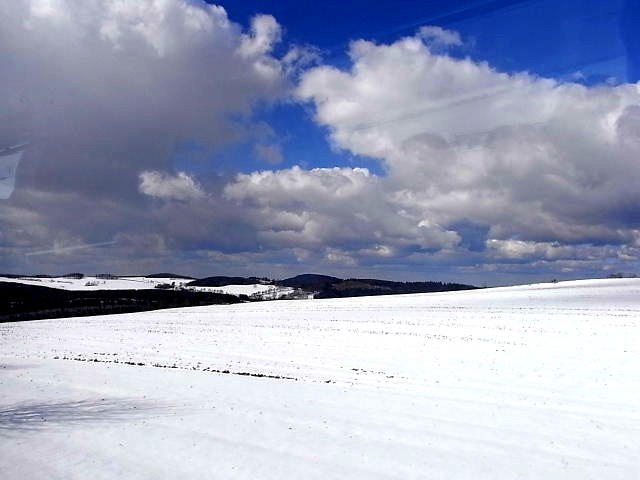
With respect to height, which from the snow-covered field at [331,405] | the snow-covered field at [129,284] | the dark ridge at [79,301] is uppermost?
the snow-covered field at [129,284]

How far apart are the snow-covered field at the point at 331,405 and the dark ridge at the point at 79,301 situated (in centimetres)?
5555

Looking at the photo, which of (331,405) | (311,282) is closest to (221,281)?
(311,282)

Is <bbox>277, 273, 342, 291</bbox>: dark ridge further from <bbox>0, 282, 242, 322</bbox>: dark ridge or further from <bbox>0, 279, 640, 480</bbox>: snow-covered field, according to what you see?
<bbox>0, 279, 640, 480</bbox>: snow-covered field

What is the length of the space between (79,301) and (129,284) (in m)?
33.8

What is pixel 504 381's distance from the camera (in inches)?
785

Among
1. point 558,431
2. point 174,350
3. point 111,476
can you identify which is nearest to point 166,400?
point 111,476

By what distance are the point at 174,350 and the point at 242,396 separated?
45.1 feet

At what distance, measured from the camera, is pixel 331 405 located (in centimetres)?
1580

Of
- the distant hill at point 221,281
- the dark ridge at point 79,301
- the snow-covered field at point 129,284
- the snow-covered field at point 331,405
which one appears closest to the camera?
the snow-covered field at point 331,405

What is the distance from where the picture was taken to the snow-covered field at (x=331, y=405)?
34.8 feet

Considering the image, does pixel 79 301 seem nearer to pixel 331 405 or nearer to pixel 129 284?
pixel 129 284

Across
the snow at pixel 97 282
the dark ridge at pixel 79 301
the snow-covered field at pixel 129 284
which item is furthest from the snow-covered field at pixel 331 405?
the snow-covered field at pixel 129 284

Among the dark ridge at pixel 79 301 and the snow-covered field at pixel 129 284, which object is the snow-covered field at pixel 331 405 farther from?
the snow-covered field at pixel 129 284

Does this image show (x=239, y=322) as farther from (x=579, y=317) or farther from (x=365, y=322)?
(x=579, y=317)
